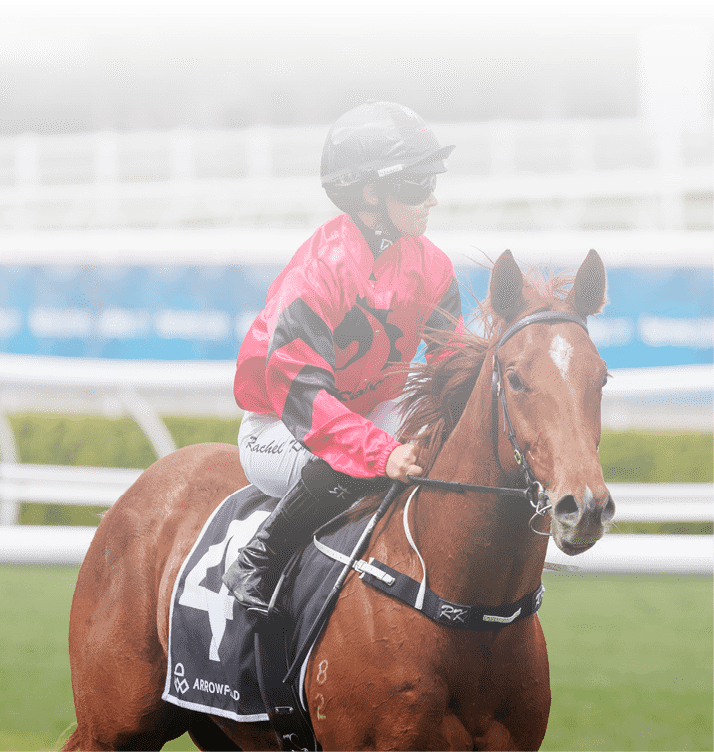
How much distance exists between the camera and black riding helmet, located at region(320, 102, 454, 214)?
7.61ft

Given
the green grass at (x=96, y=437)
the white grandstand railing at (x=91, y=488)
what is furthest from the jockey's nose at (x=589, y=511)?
the green grass at (x=96, y=437)

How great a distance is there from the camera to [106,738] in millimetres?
2812

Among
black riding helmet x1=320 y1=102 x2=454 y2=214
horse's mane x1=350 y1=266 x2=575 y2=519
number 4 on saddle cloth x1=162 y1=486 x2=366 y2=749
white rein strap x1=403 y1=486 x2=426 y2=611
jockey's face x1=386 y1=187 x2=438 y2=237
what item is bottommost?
number 4 on saddle cloth x1=162 y1=486 x2=366 y2=749

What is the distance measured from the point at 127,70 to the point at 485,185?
497 inches

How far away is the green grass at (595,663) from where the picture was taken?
4168 mm

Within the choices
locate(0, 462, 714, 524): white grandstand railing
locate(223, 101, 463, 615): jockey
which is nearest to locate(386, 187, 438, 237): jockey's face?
locate(223, 101, 463, 615): jockey

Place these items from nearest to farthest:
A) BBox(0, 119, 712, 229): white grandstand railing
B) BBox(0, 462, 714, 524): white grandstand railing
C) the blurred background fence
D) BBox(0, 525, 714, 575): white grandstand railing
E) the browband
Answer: the browband, BBox(0, 525, 714, 575): white grandstand railing, BBox(0, 462, 714, 524): white grandstand railing, the blurred background fence, BBox(0, 119, 712, 229): white grandstand railing

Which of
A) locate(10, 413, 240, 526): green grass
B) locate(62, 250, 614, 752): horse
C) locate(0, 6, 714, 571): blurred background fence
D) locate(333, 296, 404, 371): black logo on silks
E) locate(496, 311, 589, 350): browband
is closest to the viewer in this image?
locate(62, 250, 614, 752): horse

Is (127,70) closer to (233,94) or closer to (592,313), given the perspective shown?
(233,94)

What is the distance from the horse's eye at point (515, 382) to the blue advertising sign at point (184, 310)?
36.3ft

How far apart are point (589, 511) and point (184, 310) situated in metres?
13.0

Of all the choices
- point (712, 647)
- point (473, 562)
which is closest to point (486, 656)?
point (473, 562)

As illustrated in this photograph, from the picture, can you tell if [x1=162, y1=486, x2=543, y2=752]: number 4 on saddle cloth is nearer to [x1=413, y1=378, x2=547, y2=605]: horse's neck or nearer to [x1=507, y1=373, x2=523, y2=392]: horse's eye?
[x1=413, y1=378, x2=547, y2=605]: horse's neck

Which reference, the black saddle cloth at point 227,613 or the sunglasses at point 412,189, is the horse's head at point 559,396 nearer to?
the sunglasses at point 412,189
